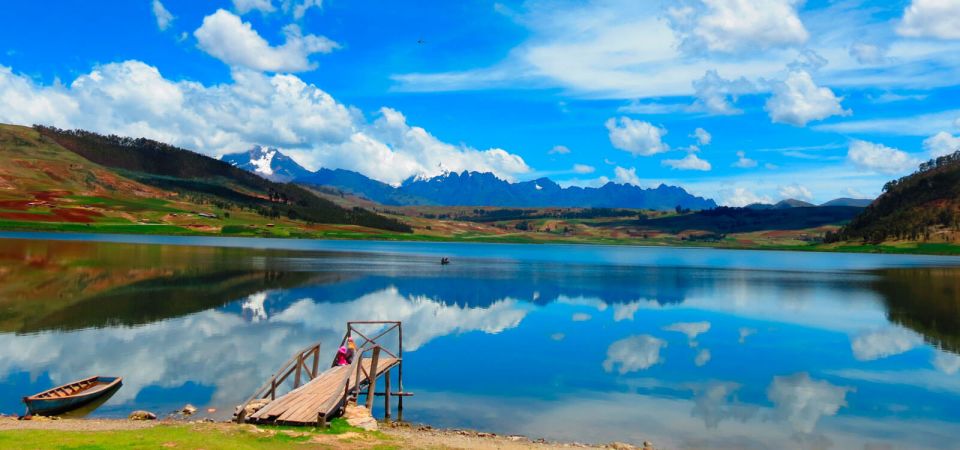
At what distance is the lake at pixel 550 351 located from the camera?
3150 centimetres

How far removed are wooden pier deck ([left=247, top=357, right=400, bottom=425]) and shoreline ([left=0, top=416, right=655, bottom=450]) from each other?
0.52 m

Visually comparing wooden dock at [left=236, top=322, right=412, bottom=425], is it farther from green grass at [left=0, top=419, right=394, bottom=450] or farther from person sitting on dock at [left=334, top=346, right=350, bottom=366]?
green grass at [left=0, top=419, right=394, bottom=450]

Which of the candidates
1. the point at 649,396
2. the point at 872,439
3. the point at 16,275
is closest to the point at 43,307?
the point at 16,275

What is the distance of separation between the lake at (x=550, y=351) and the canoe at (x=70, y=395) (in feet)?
3.12

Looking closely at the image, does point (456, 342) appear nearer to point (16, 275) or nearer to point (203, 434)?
point (203, 434)

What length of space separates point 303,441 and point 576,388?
1845 centimetres

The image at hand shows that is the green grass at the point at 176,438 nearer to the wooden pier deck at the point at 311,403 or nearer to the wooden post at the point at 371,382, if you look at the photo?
the wooden pier deck at the point at 311,403

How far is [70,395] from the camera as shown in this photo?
3009 centimetres

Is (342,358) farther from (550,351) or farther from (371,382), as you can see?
(550,351)

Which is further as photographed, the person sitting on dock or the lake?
the person sitting on dock

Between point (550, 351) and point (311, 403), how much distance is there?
2444 cm

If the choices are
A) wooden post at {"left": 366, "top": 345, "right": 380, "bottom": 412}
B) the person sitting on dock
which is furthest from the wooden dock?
the person sitting on dock

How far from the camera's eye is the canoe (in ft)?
92.9

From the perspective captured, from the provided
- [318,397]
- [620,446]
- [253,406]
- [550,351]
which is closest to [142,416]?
[253,406]
